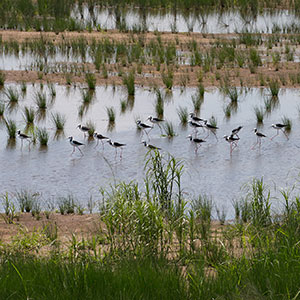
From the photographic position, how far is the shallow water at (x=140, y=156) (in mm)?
11859

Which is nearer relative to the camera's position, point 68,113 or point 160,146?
point 160,146

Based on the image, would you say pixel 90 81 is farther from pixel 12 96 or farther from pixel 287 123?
pixel 287 123

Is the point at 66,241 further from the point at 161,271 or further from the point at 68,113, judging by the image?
the point at 68,113

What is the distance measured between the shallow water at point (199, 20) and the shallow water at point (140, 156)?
12.0 metres

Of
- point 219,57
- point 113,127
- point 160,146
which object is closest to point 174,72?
point 219,57

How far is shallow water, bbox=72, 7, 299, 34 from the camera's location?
1216 inches

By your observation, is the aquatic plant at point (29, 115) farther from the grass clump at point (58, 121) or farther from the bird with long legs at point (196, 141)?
the bird with long legs at point (196, 141)

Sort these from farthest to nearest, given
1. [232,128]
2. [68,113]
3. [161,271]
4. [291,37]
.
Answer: [291,37], [68,113], [232,128], [161,271]

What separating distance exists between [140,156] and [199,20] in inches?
810

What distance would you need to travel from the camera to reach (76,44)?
2541cm

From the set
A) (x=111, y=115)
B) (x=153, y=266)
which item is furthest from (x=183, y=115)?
(x=153, y=266)

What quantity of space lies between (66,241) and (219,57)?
51.9ft

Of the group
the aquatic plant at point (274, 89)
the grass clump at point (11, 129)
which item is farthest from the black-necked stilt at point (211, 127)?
the aquatic plant at point (274, 89)

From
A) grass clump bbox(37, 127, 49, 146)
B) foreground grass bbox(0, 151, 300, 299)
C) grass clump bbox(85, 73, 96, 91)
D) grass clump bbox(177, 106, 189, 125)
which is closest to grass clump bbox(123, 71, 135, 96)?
grass clump bbox(85, 73, 96, 91)
